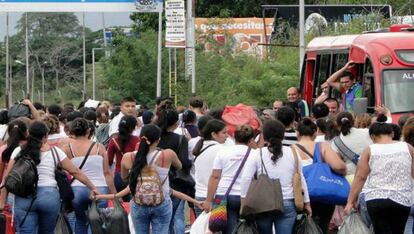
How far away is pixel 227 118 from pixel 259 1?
49.3m

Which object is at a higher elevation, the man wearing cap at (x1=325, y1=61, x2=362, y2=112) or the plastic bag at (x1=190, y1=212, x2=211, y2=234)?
the man wearing cap at (x1=325, y1=61, x2=362, y2=112)

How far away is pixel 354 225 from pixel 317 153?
0.92 meters

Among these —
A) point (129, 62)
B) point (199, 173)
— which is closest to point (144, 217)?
point (199, 173)

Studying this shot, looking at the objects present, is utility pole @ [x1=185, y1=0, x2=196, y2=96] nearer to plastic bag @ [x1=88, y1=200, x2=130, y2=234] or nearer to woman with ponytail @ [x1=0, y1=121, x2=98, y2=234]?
plastic bag @ [x1=88, y1=200, x2=130, y2=234]

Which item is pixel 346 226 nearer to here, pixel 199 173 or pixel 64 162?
pixel 199 173

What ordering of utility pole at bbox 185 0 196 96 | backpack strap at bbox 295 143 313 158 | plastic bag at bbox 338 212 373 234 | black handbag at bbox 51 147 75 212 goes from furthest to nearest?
utility pole at bbox 185 0 196 96 → black handbag at bbox 51 147 75 212 → backpack strap at bbox 295 143 313 158 → plastic bag at bbox 338 212 373 234

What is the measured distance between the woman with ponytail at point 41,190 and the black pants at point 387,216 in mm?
3185

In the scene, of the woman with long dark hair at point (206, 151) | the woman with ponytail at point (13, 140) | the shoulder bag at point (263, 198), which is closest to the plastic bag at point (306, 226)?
the shoulder bag at point (263, 198)

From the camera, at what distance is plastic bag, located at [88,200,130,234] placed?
41.3ft

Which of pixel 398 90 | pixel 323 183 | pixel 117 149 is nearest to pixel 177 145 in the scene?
pixel 117 149

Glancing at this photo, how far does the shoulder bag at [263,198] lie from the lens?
11.0 meters

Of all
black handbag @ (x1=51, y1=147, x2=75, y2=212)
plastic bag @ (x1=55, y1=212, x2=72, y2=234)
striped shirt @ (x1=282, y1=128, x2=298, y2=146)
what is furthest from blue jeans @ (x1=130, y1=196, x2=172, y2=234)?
striped shirt @ (x1=282, y1=128, x2=298, y2=146)

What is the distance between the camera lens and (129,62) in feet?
150

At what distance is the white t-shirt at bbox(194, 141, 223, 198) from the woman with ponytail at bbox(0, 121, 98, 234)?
4.31 ft
